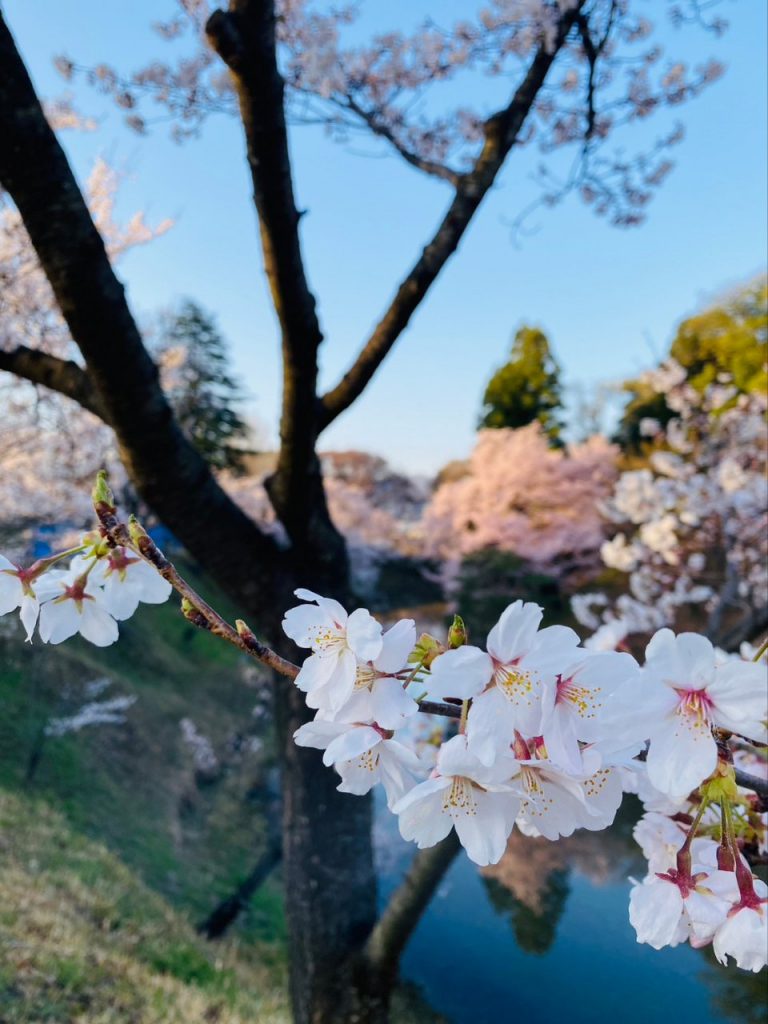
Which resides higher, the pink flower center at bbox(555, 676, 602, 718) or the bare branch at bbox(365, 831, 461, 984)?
the pink flower center at bbox(555, 676, 602, 718)

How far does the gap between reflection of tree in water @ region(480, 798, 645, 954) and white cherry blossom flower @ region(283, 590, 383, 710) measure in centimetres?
470

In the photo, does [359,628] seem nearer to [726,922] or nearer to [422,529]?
[726,922]

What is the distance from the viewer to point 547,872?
536 cm

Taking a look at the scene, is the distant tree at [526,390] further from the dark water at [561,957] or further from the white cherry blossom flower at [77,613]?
the white cherry blossom flower at [77,613]

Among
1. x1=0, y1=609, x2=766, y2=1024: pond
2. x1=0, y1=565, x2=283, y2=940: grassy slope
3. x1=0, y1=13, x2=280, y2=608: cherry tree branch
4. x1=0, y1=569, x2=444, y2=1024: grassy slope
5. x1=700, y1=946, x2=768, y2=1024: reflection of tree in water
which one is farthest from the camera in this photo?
x1=0, y1=565, x2=283, y2=940: grassy slope

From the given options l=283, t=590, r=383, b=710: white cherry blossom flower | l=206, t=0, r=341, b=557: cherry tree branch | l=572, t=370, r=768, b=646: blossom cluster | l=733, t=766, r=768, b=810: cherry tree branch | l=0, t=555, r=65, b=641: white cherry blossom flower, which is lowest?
l=0, t=555, r=65, b=641: white cherry blossom flower

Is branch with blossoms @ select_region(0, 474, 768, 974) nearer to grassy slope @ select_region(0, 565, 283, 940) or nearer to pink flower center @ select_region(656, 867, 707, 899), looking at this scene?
pink flower center @ select_region(656, 867, 707, 899)

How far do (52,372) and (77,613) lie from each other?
1.63 m

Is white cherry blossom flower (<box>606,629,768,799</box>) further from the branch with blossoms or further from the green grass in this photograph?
the green grass

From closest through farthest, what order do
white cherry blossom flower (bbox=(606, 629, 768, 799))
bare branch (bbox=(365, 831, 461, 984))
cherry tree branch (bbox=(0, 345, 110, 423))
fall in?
white cherry blossom flower (bbox=(606, 629, 768, 799)) < cherry tree branch (bbox=(0, 345, 110, 423)) < bare branch (bbox=(365, 831, 461, 984))

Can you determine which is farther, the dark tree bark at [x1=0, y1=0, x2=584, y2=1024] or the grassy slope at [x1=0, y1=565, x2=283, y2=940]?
the grassy slope at [x1=0, y1=565, x2=283, y2=940]

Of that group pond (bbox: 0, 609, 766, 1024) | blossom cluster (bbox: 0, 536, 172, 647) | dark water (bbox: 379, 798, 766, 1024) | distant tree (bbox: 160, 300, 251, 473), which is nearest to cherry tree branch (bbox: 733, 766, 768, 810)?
blossom cluster (bbox: 0, 536, 172, 647)

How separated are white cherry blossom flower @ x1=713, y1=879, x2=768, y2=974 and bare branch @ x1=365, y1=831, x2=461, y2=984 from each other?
1812mm

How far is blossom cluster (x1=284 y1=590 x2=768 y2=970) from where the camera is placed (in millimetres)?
440
